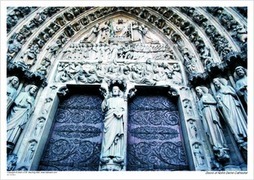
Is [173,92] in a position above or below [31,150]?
above

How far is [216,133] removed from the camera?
331 centimetres

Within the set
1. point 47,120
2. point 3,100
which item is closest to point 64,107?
point 47,120

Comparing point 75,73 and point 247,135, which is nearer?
point 247,135

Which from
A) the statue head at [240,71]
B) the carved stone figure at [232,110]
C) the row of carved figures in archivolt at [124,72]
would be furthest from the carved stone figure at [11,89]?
the statue head at [240,71]

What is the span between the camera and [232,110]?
11.0 ft

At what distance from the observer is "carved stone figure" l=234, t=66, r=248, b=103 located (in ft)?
11.3

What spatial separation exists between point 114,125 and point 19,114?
1.63 metres

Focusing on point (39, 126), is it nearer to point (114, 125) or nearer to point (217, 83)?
point (114, 125)

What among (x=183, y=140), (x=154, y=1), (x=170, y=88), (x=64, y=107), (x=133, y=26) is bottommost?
(x=183, y=140)

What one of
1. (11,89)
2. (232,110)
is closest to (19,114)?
(11,89)

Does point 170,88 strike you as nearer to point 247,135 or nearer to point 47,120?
point 247,135

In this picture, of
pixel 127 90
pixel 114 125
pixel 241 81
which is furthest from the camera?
A: pixel 127 90

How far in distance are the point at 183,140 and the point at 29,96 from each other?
3.05m

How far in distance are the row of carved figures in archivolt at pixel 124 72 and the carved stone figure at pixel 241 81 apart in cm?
122
